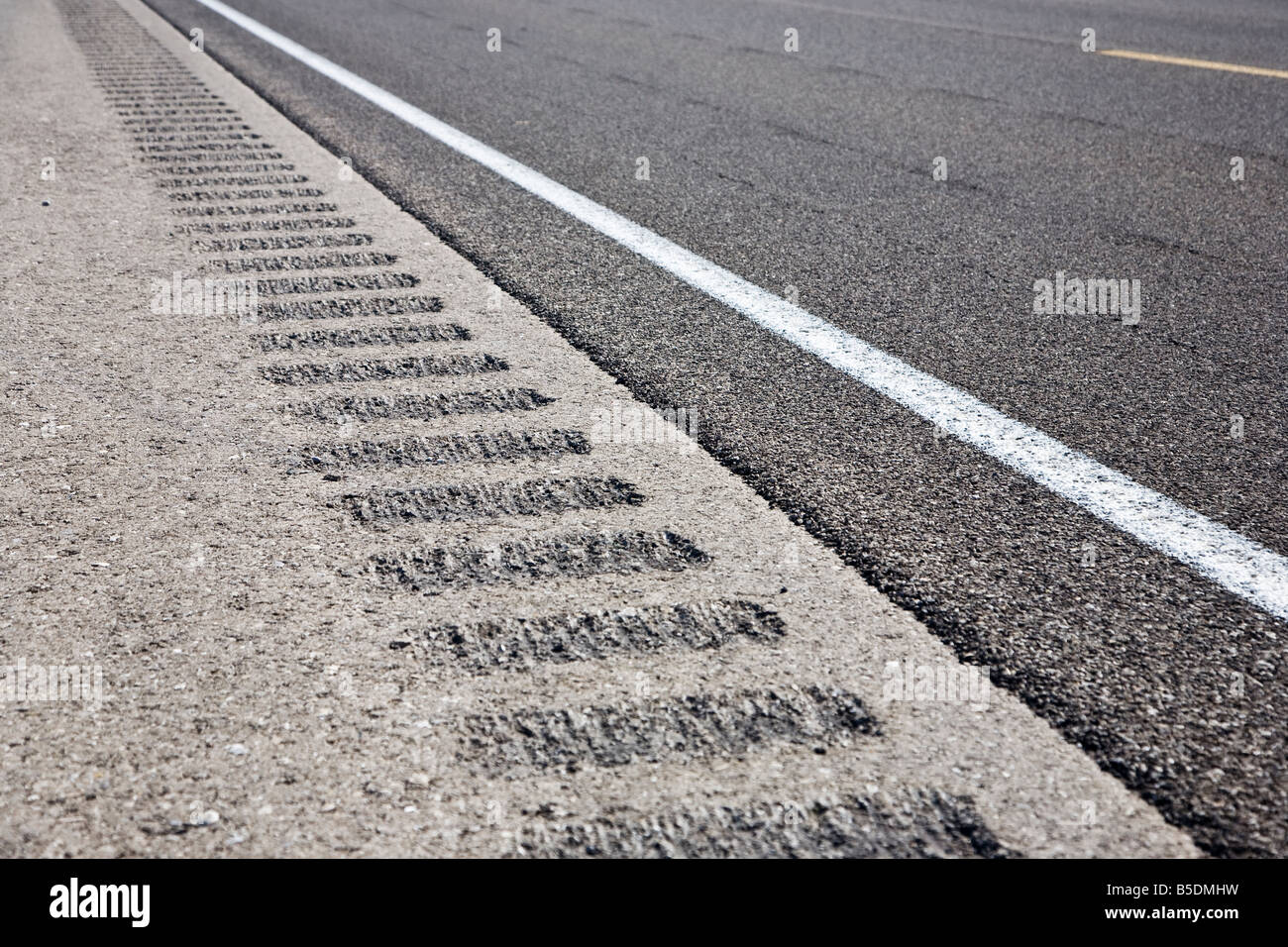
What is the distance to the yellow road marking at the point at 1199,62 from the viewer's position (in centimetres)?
861

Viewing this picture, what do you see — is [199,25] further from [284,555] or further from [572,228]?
[284,555]

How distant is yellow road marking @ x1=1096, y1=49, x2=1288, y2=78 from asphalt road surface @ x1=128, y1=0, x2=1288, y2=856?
77 millimetres

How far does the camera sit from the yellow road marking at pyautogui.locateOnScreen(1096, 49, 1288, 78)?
8.61 metres

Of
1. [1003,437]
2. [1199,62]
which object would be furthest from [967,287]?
[1199,62]

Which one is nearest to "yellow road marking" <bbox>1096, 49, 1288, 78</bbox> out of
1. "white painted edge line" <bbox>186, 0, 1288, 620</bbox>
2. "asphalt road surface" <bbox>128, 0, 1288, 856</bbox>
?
"asphalt road surface" <bbox>128, 0, 1288, 856</bbox>

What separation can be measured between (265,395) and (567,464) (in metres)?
0.91

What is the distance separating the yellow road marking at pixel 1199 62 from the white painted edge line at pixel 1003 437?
6293mm

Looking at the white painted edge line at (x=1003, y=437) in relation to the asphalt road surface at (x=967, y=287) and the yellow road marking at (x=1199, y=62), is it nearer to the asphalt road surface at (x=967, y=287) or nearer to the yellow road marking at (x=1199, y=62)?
the asphalt road surface at (x=967, y=287)

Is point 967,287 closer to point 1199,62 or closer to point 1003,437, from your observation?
point 1003,437

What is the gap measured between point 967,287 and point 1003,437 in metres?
1.24

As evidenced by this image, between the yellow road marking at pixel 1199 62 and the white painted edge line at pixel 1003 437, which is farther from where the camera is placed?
the yellow road marking at pixel 1199 62

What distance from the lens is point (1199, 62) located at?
902 cm

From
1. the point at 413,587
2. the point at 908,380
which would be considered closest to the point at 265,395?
the point at 413,587

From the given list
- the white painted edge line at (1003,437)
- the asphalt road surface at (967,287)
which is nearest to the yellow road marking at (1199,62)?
the asphalt road surface at (967,287)
